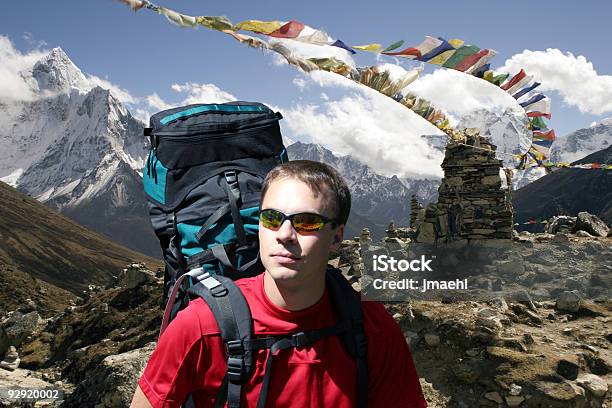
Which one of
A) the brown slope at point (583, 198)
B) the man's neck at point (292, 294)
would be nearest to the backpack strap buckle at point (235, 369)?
the man's neck at point (292, 294)

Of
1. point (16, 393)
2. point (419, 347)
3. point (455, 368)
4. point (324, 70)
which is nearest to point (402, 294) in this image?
point (419, 347)

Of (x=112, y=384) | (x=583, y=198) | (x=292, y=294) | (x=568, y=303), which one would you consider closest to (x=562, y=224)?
(x=568, y=303)

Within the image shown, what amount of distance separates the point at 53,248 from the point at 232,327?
173m

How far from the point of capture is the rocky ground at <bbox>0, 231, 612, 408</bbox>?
7363 mm

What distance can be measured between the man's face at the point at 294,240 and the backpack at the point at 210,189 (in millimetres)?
380

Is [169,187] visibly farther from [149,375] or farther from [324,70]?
[324,70]

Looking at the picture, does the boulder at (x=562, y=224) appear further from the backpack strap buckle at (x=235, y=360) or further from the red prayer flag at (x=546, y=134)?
the backpack strap buckle at (x=235, y=360)

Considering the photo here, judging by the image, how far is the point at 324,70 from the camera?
270 inches

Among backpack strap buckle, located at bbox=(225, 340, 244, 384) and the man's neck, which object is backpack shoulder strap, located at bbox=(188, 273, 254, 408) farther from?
the man's neck

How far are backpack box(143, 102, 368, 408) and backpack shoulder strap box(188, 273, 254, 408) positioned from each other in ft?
0.78

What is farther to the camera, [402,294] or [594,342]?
[402,294]

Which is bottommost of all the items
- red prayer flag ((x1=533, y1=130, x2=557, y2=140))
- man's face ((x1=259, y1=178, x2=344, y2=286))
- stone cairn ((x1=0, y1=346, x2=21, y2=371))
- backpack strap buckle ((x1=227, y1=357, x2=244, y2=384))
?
stone cairn ((x1=0, y1=346, x2=21, y2=371))

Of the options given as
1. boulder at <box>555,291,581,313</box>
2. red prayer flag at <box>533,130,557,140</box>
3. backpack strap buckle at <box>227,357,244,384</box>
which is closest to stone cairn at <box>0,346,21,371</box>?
backpack strap buckle at <box>227,357,244,384</box>

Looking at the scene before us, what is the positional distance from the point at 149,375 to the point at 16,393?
9936mm
